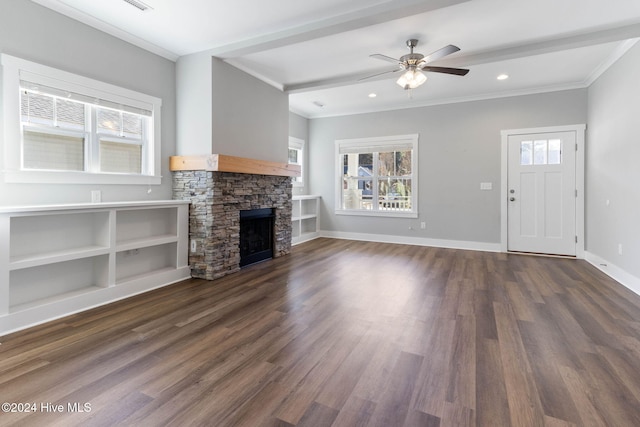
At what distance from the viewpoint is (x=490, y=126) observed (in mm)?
5762

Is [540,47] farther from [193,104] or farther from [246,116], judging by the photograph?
[193,104]

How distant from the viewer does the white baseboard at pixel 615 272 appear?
3504 mm

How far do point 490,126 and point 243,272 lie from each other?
5022 mm

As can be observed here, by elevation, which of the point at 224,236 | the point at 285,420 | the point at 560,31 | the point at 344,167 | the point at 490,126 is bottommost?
the point at 285,420

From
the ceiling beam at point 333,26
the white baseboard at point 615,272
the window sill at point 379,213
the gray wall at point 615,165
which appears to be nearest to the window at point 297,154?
the window sill at point 379,213

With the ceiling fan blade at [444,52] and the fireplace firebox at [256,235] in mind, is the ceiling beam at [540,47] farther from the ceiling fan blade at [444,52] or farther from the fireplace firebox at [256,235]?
the fireplace firebox at [256,235]

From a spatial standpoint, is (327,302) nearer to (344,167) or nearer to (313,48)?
(313,48)

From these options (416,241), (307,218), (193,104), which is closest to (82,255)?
(193,104)

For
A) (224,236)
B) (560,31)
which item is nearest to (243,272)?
(224,236)

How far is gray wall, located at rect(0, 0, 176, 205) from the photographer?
8.86ft

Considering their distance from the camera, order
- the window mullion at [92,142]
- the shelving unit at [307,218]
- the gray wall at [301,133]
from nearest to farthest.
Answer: the window mullion at [92,142] < the shelving unit at [307,218] < the gray wall at [301,133]

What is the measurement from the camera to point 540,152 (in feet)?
17.9

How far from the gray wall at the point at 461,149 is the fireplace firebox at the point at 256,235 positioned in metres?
2.60

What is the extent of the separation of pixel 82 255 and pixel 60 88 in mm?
1594
